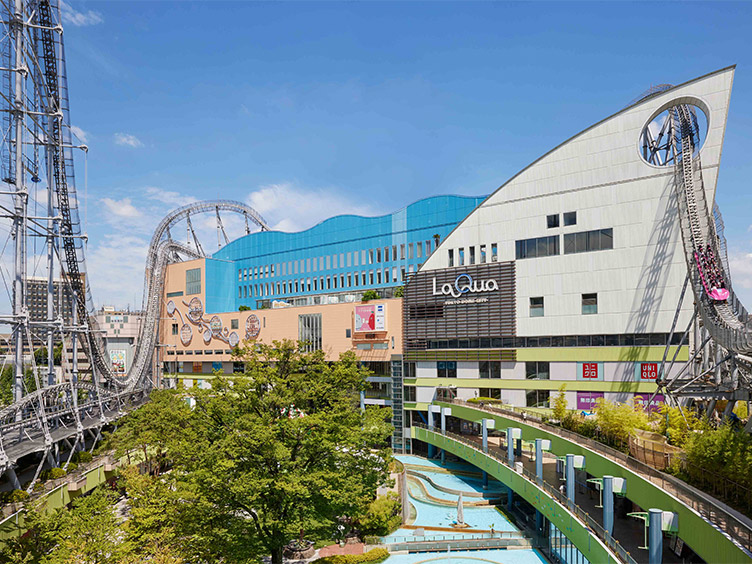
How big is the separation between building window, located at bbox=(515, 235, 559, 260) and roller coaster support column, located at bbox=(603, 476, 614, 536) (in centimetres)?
3070

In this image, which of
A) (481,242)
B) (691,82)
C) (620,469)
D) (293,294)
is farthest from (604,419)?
(293,294)

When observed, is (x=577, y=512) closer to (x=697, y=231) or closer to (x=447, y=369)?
(x=697, y=231)

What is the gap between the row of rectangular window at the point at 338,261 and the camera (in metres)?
75.8

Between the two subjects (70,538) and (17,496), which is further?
(17,496)

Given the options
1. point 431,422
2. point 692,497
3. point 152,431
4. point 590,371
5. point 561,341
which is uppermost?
point 561,341

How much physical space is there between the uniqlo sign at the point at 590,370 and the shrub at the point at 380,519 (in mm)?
23225

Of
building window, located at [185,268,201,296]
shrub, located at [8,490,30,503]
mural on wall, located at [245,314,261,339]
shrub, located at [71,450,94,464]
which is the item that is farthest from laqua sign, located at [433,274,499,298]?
building window, located at [185,268,201,296]

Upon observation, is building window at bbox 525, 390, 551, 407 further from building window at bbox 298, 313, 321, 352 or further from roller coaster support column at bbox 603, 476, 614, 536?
building window at bbox 298, 313, 321, 352

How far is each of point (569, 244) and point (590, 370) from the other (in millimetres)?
12487

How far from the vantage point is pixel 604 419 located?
99.7 feet

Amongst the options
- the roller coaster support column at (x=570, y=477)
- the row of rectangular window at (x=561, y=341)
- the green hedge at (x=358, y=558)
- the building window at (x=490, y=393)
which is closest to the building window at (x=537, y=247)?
the row of rectangular window at (x=561, y=341)

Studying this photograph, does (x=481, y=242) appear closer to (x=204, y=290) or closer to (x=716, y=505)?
(x=716, y=505)

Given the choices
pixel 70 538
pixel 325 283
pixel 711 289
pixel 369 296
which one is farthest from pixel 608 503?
pixel 325 283

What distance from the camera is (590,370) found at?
4834 cm
